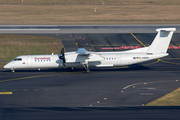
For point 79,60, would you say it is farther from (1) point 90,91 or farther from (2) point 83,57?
(1) point 90,91

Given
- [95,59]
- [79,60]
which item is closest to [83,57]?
[79,60]

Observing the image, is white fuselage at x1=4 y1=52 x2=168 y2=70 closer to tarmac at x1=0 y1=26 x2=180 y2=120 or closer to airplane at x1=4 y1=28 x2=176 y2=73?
airplane at x1=4 y1=28 x2=176 y2=73

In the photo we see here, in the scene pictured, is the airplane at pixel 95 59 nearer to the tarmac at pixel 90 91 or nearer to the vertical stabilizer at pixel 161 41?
the vertical stabilizer at pixel 161 41

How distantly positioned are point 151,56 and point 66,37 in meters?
27.0

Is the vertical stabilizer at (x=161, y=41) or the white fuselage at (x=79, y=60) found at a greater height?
the vertical stabilizer at (x=161, y=41)

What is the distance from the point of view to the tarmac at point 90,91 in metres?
24.7

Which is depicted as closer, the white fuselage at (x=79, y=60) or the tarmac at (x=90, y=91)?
the tarmac at (x=90, y=91)

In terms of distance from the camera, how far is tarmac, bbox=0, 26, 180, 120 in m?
24.7

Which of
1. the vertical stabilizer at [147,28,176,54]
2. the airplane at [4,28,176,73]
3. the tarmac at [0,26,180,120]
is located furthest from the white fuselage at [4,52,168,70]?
the tarmac at [0,26,180,120]

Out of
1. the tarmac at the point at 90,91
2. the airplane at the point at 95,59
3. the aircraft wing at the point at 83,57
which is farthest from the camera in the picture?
the airplane at the point at 95,59

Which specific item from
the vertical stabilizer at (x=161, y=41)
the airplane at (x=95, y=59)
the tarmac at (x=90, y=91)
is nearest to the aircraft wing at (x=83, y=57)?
the airplane at (x=95, y=59)

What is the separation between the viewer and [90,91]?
31.4 m

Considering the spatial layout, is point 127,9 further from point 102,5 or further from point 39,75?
point 39,75

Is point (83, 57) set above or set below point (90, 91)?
above
